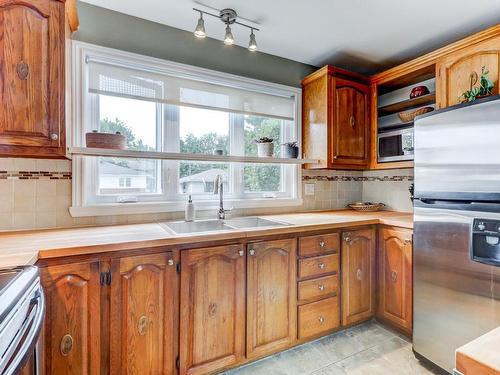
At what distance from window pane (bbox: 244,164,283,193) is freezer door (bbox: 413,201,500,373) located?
1.20 meters

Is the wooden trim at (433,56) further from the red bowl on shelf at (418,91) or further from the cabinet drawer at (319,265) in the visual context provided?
the cabinet drawer at (319,265)

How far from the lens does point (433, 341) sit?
1.67 meters

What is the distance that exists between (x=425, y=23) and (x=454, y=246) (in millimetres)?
1586

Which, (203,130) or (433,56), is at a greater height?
(433,56)

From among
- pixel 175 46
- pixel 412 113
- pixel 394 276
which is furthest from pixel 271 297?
pixel 175 46

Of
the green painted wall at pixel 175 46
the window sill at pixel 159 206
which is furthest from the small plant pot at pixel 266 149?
the green painted wall at pixel 175 46

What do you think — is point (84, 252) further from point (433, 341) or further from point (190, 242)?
point (433, 341)

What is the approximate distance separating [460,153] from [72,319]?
2.15 metres

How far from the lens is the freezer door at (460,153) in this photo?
1.38 metres

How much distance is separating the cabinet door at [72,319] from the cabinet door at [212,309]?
0.42 m

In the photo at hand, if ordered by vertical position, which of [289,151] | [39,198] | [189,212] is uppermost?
[289,151]

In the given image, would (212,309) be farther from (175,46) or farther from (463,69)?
(463,69)

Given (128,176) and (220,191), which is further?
(220,191)

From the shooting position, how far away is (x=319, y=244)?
1930mm
